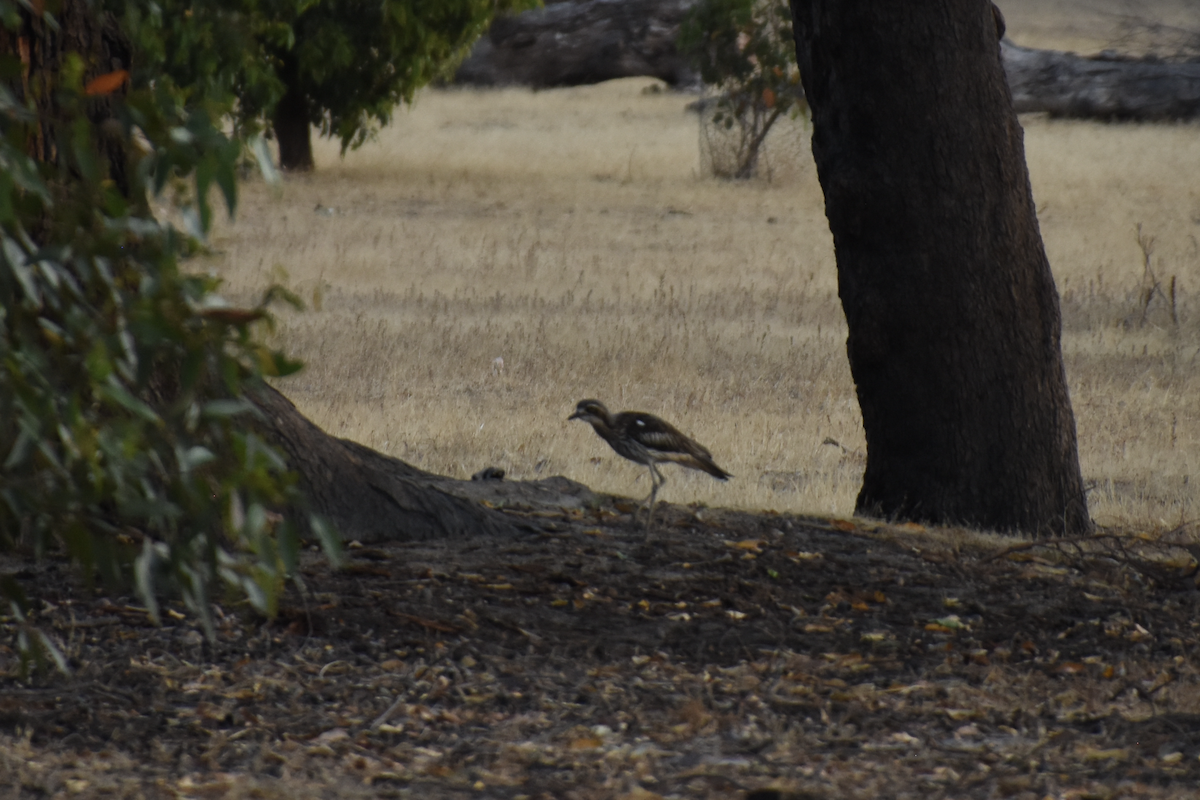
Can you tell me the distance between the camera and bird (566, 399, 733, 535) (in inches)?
259

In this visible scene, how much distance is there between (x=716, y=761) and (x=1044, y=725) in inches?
41.0

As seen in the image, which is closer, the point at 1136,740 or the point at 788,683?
the point at 1136,740

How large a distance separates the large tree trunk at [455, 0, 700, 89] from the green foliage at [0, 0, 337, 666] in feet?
107

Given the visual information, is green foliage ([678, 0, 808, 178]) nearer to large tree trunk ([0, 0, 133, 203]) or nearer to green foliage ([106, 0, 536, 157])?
green foliage ([106, 0, 536, 157])

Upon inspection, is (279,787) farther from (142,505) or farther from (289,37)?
(289,37)

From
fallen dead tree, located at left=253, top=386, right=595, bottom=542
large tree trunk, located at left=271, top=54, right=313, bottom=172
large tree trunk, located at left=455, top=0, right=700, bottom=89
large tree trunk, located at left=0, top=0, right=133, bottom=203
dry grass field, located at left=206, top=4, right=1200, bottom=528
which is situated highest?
large tree trunk, located at left=455, top=0, right=700, bottom=89

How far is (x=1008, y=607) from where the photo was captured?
5703 millimetres

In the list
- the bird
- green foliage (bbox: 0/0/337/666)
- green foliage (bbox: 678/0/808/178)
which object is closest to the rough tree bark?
green foliage (bbox: 678/0/808/178)

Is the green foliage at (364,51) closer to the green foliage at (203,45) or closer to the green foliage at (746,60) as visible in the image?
the green foliage at (203,45)

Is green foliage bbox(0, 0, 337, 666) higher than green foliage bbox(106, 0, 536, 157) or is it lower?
lower

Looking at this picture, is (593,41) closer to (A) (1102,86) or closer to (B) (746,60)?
(A) (1102,86)

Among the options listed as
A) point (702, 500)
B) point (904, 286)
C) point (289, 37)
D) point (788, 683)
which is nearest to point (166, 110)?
point (788, 683)

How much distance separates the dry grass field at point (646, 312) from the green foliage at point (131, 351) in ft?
0.60

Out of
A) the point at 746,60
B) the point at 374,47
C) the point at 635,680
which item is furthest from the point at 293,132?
the point at 635,680
